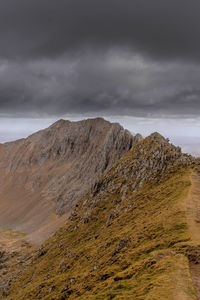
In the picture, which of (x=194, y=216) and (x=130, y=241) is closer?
(x=194, y=216)

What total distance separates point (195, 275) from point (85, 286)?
1696cm

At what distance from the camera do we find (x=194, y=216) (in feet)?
117

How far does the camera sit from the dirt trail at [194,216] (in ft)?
74.6

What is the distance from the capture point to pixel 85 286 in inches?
1331

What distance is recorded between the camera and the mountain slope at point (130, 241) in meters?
24.3

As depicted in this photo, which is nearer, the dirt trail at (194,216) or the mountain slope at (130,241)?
the dirt trail at (194,216)

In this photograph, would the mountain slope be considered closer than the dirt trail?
No

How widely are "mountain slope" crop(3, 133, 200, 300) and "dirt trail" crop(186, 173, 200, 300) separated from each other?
59 centimetres

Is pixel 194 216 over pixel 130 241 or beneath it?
over

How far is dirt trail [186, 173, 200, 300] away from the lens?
2275cm

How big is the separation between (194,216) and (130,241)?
1040 cm

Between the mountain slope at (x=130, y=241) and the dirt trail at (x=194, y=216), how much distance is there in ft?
1.93

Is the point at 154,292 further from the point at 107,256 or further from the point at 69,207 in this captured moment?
the point at 69,207

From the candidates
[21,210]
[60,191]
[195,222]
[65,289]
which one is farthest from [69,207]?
[195,222]
